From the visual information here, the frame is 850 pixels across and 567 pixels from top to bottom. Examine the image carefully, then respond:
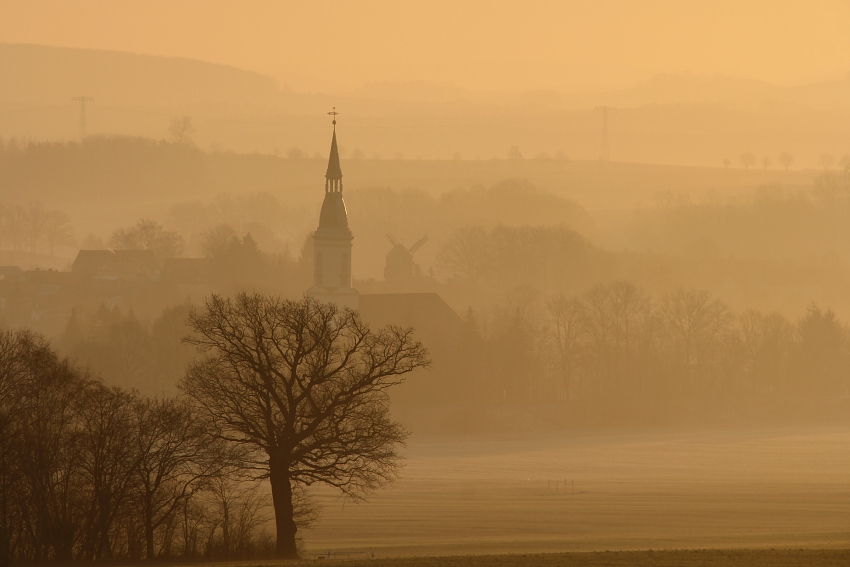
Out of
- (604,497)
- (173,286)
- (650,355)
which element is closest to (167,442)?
(604,497)

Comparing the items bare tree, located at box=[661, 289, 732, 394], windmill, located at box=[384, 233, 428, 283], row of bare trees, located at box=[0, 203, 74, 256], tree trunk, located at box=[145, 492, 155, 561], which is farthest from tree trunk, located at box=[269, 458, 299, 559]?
row of bare trees, located at box=[0, 203, 74, 256]

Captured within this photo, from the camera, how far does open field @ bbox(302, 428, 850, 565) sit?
46.3 m

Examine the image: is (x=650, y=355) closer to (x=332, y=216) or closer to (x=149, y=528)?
(x=332, y=216)

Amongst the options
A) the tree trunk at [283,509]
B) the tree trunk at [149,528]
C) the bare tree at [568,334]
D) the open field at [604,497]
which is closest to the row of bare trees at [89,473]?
the tree trunk at [149,528]

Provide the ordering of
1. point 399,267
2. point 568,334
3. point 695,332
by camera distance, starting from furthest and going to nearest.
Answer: point 399,267 → point 695,332 → point 568,334

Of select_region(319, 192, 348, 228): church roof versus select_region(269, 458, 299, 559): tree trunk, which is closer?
select_region(269, 458, 299, 559): tree trunk

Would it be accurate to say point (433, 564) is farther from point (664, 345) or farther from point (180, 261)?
point (180, 261)

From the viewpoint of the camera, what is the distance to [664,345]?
107938 mm

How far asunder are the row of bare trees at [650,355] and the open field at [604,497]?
13.3 meters

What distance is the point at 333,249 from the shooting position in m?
93.7

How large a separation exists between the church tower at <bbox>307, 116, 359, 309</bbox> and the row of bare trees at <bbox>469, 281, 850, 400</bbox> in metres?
10.9

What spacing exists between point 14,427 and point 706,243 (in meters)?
158

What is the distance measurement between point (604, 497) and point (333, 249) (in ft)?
125

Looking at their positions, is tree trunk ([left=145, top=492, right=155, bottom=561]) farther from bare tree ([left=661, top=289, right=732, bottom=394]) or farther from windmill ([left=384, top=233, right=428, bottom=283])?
windmill ([left=384, top=233, right=428, bottom=283])
